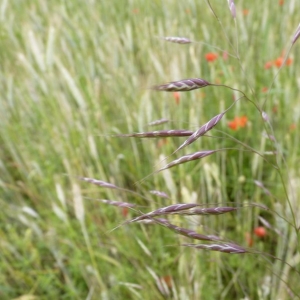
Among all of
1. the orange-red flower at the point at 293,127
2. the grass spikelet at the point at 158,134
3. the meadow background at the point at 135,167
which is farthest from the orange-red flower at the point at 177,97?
the grass spikelet at the point at 158,134

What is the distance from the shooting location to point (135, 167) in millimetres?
1608

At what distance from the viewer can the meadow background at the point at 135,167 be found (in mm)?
1149

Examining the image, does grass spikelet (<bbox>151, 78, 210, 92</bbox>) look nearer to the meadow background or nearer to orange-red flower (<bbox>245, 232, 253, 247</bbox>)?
the meadow background

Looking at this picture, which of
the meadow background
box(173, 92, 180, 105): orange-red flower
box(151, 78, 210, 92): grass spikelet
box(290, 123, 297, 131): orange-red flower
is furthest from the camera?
box(173, 92, 180, 105): orange-red flower

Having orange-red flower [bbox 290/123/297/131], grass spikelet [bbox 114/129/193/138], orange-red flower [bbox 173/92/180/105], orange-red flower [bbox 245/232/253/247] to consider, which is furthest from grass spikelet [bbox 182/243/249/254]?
orange-red flower [bbox 173/92/180/105]

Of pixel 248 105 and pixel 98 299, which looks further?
pixel 248 105

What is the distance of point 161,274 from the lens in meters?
1.14

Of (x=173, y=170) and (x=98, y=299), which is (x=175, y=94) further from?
(x=98, y=299)

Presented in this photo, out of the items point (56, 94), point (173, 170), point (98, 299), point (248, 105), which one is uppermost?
point (56, 94)

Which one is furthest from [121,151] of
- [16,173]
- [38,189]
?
[16,173]

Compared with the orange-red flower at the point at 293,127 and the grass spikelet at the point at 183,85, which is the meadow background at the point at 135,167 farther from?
the grass spikelet at the point at 183,85

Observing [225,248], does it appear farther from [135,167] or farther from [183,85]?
[135,167]

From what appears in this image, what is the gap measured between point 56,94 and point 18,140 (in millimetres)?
234

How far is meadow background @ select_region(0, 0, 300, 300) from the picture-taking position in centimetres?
115
